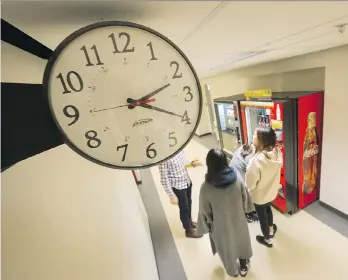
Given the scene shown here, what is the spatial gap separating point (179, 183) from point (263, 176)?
2.85 feet

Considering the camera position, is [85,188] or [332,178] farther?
[332,178]

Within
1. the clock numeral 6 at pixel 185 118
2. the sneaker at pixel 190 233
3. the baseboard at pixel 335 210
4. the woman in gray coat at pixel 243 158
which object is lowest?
the baseboard at pixel 335 210

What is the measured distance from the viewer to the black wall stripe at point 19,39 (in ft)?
1.82

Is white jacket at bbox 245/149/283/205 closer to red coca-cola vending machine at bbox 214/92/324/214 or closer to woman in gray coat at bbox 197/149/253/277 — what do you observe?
woman in gray coat at bbox 197/149/253/277

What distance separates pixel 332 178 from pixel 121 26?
2.88 m

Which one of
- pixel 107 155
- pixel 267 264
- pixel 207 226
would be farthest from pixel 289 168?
pixel 107 155

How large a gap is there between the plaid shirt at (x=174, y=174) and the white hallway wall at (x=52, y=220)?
1.06 meters

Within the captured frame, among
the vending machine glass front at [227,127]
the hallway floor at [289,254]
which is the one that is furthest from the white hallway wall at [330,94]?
the vending machine glass front at [227,127]

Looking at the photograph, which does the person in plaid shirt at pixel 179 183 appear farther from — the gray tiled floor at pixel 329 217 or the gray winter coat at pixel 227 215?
the gray tiled floor at pixel 329 217

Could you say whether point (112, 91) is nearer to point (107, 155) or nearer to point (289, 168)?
point (107, 155)

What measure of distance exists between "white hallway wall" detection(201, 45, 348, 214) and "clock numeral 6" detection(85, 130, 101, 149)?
2406mm

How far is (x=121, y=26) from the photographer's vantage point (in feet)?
1.99

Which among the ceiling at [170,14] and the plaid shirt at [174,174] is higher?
the ceiling at [170,14]

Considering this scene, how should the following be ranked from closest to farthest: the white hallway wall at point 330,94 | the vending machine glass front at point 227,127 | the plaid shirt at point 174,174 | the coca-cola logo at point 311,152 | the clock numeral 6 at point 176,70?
the clock numeral 6 at point 176,70
the white hallway wall at point 330,94
the plaid shirt at point 174,174
the coca-cola logo at point 311,152
the vending machine glass front at point 227,127
